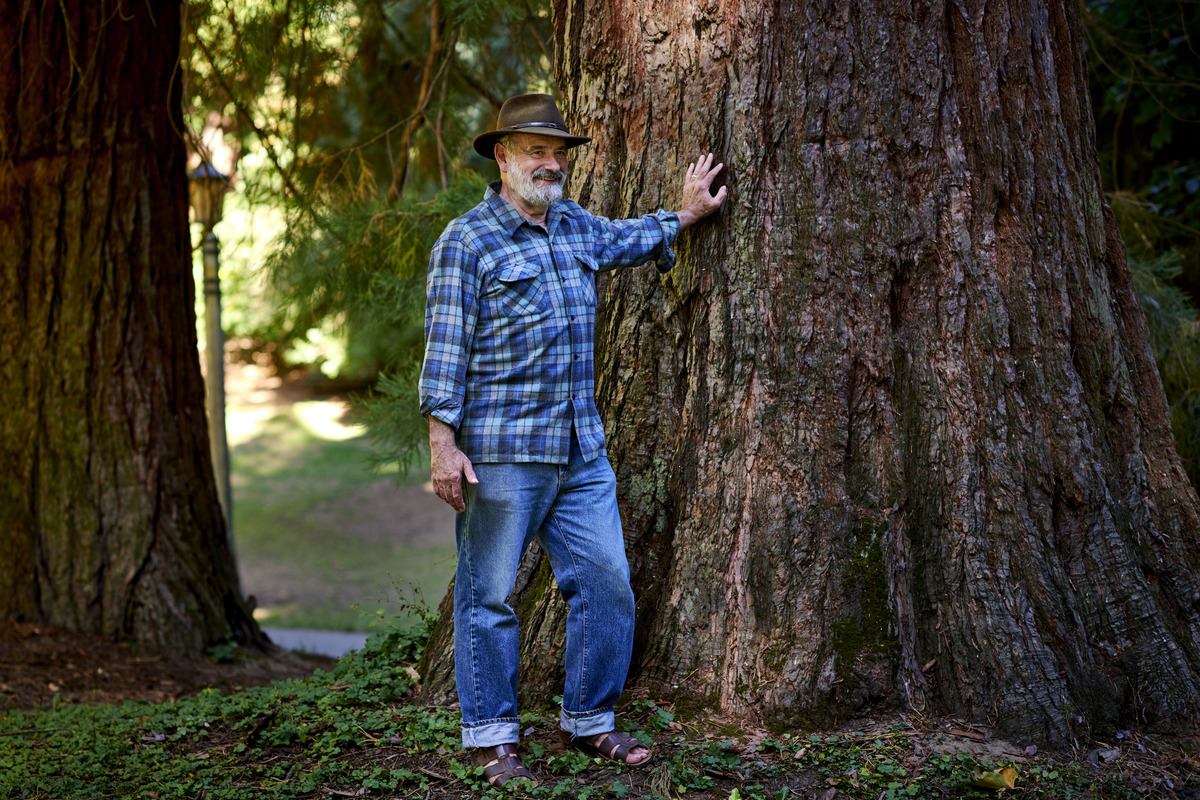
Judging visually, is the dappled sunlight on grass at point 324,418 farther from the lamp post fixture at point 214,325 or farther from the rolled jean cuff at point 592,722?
the rolled jean cuff at point 592,722

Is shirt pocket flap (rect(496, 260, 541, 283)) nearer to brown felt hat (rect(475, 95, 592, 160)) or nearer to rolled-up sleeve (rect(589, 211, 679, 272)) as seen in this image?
rolled-up sleeve (rect(589, 211, 679, 272))

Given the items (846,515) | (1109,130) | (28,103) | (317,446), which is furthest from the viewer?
(317,446)

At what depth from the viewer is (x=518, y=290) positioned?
317 cm

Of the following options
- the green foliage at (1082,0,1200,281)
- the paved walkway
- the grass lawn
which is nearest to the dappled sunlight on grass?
the grass lawn

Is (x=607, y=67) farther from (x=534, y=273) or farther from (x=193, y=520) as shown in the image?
(x=193, y=520)

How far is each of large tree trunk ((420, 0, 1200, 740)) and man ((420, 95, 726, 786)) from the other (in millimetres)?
401

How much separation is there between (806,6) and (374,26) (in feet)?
15.9

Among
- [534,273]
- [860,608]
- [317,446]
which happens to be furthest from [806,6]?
[317,446]

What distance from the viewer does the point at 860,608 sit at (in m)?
3.37

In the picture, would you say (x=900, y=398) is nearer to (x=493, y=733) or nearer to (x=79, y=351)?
(x=493, y=733)

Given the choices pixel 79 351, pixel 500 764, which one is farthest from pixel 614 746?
pixel 79 351

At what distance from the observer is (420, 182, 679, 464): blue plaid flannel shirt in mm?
3068

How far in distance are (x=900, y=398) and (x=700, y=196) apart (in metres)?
0.95

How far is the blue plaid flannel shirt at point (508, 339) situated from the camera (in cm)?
307
